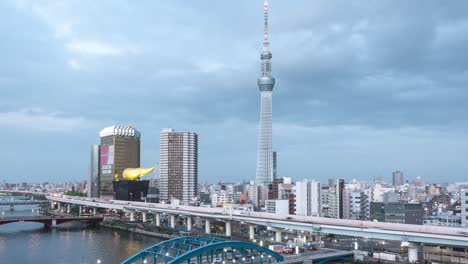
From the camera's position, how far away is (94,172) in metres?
77.4

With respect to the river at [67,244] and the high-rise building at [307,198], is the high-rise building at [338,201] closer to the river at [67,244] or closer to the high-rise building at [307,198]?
the high-rise building at [307,198]

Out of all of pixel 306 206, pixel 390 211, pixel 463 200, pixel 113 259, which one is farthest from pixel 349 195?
pixel 113 259

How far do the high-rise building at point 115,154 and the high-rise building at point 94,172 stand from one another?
1202 mm

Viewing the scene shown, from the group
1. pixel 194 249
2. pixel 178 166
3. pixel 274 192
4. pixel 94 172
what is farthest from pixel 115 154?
pixel 194 249

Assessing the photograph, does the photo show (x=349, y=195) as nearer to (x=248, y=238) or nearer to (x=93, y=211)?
(x=248, y=238)

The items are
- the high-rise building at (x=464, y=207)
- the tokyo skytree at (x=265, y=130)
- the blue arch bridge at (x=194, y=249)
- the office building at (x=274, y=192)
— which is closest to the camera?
the blue arch bridge at (x=194, y=249)

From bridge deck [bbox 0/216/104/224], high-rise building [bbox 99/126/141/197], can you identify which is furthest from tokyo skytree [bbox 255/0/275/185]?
bridge deck [bbox 0/216/104/224]

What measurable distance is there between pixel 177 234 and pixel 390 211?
20.2 metres

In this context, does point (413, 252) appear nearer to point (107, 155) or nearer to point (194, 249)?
point (194, 249)

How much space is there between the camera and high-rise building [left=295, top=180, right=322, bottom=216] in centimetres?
5328

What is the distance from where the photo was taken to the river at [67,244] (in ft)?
96.7

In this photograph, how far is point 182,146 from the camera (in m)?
80.7

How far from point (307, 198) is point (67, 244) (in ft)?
90.0

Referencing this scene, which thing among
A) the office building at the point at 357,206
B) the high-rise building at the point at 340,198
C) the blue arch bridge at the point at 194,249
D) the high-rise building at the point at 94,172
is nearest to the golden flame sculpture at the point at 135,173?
the high-rise building at the point at 94,172
